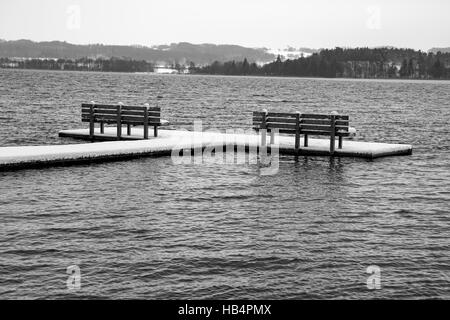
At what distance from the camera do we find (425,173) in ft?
87.3

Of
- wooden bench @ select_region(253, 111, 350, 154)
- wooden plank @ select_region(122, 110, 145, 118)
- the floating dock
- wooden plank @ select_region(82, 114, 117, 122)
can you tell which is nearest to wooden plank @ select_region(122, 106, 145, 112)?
wooden plank @ select_region(122, 110, 145, 118)

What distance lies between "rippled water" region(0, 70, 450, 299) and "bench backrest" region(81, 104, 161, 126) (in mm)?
3346

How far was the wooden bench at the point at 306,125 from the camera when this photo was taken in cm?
2633

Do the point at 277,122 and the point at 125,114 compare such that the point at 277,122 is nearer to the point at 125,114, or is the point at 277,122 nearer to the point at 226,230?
the point at 125,114

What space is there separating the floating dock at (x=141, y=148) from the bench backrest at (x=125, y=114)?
79 cm

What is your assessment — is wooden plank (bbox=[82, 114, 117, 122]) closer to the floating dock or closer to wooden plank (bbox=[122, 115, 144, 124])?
wooden plank (bbox=[122, 115, 144, 124])

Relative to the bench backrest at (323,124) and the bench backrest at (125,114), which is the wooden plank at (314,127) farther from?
the bench backrest at (125,114)

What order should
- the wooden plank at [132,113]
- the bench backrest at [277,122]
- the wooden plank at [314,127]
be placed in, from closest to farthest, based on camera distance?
the wooden plank at [314,127]
the bench backrest at [277,122]
the wooden plank at [132,113]

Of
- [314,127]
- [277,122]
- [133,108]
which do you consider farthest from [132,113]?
[314,127]

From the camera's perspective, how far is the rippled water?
1253cm

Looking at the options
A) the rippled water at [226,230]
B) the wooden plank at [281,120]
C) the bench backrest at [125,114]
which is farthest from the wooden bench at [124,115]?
the wooden plank at [281,120]

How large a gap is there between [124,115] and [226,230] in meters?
13.9
